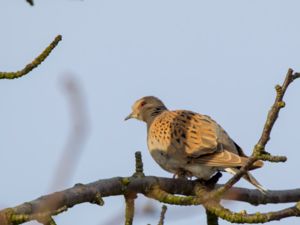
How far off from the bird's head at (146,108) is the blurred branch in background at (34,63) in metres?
5.54

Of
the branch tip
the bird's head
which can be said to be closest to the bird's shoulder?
the bird's head

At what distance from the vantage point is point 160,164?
7.21 metres

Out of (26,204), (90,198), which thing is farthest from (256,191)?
(26,204)

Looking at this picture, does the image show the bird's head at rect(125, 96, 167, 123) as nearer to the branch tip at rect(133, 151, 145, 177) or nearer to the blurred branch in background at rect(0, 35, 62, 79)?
the branch tip at rect(133, 151, 145, 177)

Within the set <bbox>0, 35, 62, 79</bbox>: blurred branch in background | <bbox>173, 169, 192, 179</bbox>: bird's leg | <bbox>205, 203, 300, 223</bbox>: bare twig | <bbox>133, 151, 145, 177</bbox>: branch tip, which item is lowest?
<bbox>173, 169, 192, 179</bbox>: bird's leg

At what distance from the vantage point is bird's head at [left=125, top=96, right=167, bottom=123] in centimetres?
916

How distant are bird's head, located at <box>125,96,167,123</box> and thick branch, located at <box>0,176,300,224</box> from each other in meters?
3.93

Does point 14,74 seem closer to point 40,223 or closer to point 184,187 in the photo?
point 40,223

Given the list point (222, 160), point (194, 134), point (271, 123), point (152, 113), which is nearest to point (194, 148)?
point (194, 134)

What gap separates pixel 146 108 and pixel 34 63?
5826 millimetres

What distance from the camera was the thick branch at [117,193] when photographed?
120 inches

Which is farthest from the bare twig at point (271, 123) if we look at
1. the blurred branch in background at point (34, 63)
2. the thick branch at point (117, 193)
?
the blurred branch in background at point (34, 63)

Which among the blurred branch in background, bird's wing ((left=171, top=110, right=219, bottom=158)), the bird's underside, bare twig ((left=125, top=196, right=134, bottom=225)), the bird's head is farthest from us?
the bird's head

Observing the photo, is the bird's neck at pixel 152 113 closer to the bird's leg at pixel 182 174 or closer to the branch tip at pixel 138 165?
the bird's leg at pixel 182 174
